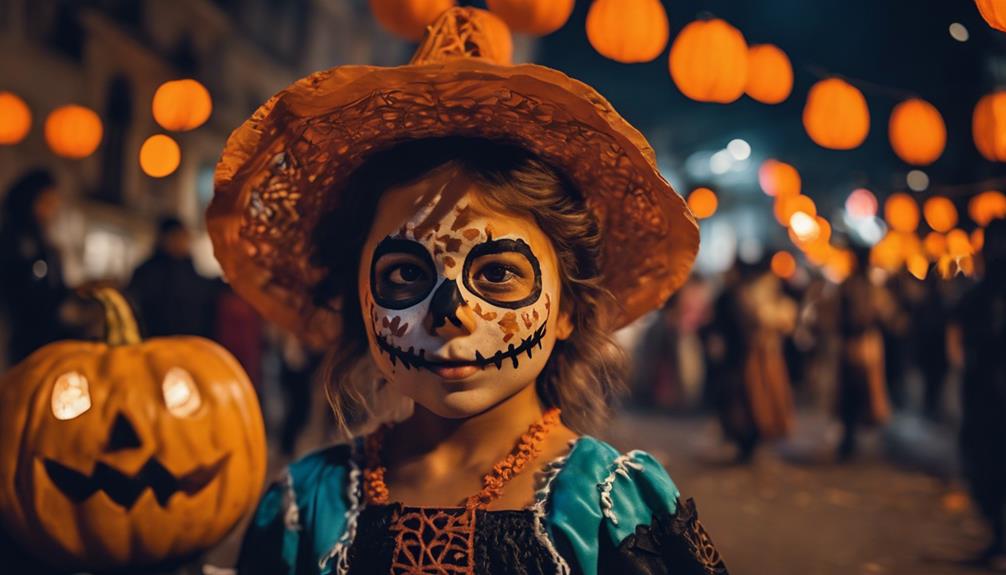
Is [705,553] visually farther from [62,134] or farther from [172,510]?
[62,134]

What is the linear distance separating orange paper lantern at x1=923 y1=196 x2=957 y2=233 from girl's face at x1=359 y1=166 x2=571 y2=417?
12.0 meters

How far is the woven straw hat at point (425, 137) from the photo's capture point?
1.76 m

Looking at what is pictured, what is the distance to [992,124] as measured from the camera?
495 cm

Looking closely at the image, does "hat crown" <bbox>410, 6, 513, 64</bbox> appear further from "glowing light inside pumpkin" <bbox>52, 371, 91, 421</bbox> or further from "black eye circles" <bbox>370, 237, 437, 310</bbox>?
"glowing light inside pumpkin" <bbox>52, 371, 91, 421</bbox>

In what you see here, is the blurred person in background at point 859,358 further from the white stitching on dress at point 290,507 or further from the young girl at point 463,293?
the white stitching on dress at point 290,507

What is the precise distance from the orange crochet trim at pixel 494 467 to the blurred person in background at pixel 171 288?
12.5 feet

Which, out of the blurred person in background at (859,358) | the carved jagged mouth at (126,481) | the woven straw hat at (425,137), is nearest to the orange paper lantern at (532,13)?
the woven straw hat at (425,137)

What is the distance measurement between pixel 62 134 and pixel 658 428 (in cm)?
703

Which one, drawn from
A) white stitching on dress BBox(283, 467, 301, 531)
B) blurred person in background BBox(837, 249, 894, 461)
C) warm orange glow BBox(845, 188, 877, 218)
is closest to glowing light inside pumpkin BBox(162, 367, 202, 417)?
white stitching on dress BBox(283, 467, 301, 531)

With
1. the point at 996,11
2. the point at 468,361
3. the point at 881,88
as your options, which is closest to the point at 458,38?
the point at 468,361

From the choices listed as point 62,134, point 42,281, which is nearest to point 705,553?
point 42,281

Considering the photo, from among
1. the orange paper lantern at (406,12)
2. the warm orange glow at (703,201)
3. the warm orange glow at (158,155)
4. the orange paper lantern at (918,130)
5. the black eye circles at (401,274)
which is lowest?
the warm orange glow at (703,201)

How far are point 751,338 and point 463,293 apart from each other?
640cm

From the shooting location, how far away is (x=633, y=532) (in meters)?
1.74
